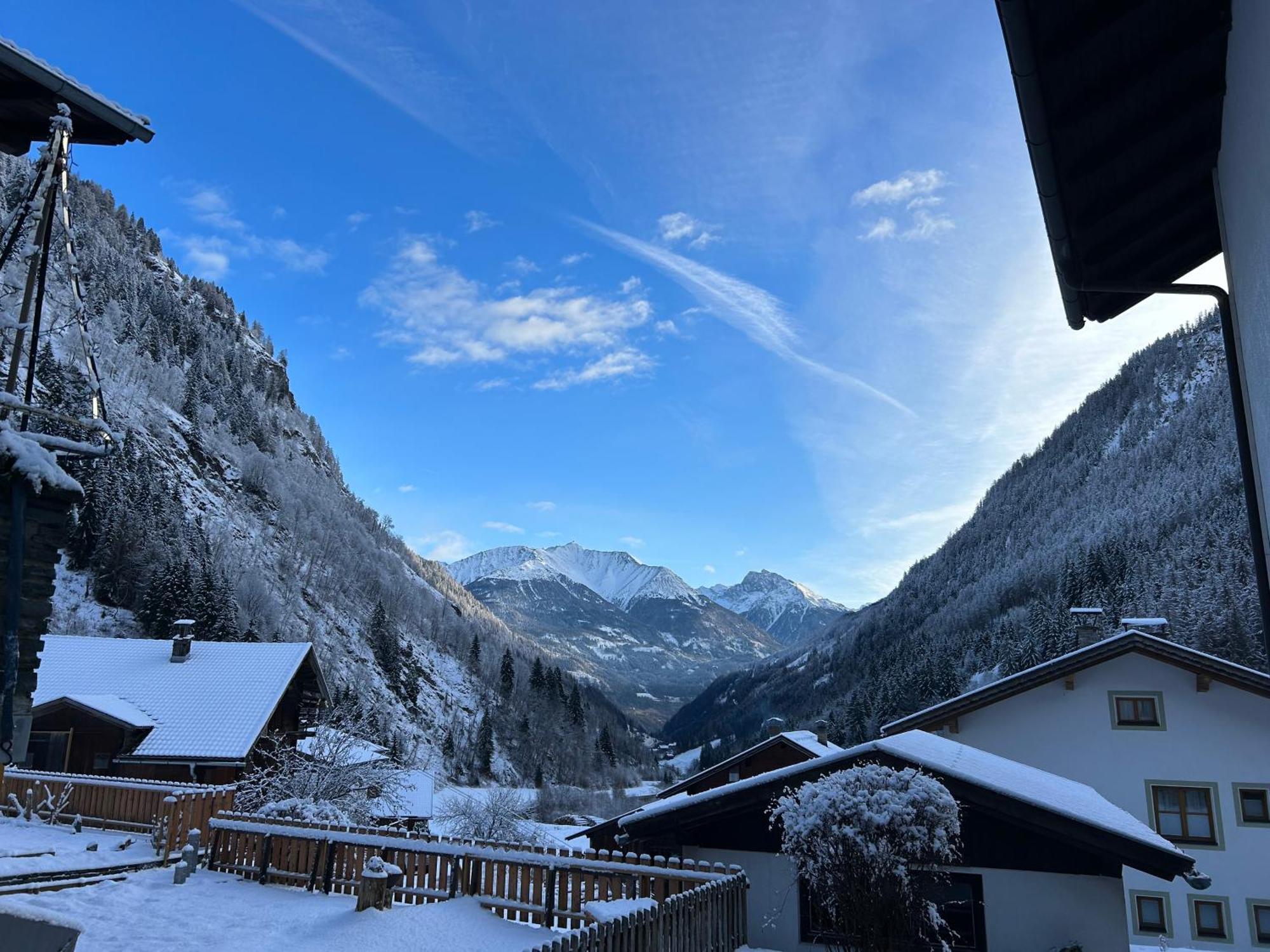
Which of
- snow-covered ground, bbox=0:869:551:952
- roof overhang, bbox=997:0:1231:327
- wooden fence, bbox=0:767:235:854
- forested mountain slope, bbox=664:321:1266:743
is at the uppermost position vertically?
forested mountain slope, bbox=664:321:1266:743

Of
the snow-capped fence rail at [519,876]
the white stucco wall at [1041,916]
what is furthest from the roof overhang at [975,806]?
the snow-capped fence rail at [519,876]

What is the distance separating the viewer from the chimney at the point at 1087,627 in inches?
1153

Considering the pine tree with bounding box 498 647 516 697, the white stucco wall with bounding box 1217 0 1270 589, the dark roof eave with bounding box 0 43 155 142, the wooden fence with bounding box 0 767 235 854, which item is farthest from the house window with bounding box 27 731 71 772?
the pine tree with bounding box 498 647 516 697

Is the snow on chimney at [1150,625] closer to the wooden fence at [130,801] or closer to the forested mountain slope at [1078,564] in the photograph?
the wooden fence at [130,801]

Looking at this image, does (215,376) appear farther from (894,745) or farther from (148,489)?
(894,745)

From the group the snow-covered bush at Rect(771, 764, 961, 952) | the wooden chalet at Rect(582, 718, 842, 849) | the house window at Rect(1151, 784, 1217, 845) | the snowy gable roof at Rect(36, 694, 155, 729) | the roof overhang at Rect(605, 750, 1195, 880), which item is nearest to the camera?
the snow-covered bush at Rect(771, 764, 961, 952)

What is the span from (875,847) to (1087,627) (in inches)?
876

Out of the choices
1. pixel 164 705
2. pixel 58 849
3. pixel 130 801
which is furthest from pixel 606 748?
pixel 58 849

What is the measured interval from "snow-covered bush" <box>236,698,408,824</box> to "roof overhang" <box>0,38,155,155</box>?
18.4 metres

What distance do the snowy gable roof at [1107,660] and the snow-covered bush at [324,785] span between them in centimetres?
1780

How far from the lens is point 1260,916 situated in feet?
73.3

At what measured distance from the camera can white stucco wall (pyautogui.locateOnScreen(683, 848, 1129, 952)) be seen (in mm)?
13914

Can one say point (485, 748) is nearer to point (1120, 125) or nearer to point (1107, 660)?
point (1107, 660)

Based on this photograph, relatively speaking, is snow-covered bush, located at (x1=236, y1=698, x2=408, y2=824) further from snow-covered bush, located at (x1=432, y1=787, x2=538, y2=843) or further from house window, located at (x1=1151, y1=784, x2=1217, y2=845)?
house window, located at (x1=1151, y1=784, x2=1217, y2=845)
